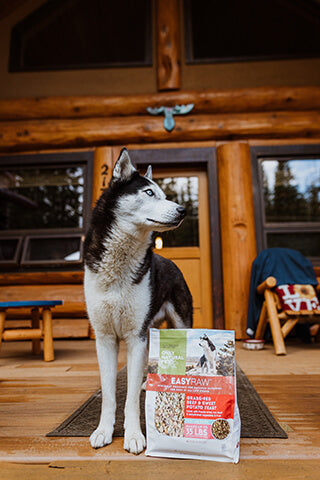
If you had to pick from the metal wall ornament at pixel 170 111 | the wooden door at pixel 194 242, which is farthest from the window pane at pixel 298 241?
the metal wall ornament at pixel 170 111

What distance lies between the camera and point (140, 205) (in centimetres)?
137

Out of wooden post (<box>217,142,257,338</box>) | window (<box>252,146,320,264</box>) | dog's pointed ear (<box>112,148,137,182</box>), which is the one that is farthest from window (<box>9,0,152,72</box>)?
dog's pointed ear (<box>112,148,137,182</box>)

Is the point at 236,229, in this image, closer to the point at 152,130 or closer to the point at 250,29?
the point at 152,130

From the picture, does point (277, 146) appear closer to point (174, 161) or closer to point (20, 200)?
point (174, 161)

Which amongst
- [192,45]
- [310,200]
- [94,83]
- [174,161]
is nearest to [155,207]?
[174,161]

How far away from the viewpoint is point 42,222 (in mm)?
4348

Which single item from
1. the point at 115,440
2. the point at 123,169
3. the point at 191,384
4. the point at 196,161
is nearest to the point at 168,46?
the point at 196,161

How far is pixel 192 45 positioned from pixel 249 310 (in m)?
3.94

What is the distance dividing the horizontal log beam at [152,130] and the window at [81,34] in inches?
47.8

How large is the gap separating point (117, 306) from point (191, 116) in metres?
3.55

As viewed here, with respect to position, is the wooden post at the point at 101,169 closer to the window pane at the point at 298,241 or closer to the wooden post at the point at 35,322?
the wooden post at the point at 35,322

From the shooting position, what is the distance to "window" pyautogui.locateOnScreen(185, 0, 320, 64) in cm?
465

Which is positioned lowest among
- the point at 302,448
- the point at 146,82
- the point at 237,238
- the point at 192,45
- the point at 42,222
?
the point at 302,448

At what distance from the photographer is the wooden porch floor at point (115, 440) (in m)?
1.01
